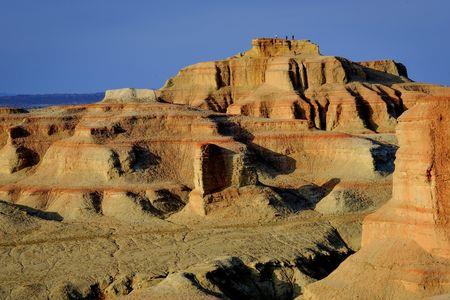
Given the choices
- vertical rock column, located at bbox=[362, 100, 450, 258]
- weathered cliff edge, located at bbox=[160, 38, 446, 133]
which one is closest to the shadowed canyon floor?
vertical rock column, located at bbox=[362, 100, 450, 258]

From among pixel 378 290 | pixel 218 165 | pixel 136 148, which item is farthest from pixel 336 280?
pixel 136 148

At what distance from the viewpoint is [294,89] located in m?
86.4

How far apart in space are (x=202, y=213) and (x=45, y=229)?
421 inches

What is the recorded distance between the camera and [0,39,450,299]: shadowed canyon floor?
89.2 feet

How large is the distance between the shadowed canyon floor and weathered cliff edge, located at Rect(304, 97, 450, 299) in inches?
2.1

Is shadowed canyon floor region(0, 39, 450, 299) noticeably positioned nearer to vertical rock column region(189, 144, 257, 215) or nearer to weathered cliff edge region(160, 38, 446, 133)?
vertical rock column region(189, 144, 257, 215)

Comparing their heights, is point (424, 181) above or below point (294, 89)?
below

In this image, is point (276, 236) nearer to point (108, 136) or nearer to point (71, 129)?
point (108, 136)

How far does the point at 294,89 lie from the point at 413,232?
197 feet

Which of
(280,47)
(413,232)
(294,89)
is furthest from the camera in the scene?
(280,47)

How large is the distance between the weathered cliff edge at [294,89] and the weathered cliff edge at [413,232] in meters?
51.8

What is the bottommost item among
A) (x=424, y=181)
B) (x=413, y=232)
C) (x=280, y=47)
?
(x=413, y=232)

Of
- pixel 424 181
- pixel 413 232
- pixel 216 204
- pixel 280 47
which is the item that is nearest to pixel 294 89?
pixel 280 47

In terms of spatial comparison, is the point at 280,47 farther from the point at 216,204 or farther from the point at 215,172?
the point at 216,204
